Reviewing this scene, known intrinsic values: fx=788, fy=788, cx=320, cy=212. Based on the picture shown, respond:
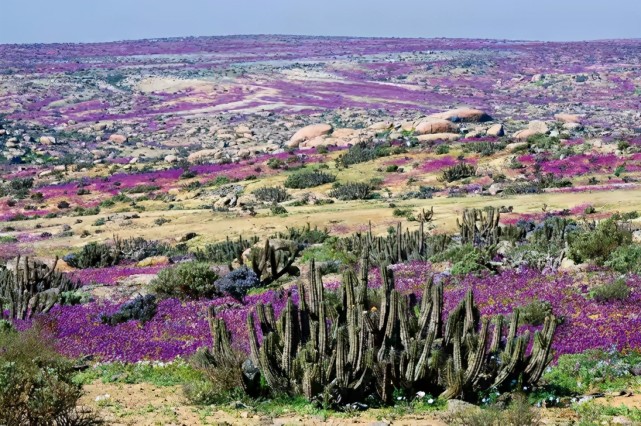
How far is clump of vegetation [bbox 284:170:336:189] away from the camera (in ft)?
133

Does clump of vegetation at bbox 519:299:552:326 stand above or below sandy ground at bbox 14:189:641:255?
above

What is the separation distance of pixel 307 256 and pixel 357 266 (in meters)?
3.20

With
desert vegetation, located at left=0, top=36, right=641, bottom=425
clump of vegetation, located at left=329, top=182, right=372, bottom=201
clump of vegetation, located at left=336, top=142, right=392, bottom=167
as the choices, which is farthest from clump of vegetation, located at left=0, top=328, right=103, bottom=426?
clump of vegetation, located at left=336, top=142, right=392, bottom=167

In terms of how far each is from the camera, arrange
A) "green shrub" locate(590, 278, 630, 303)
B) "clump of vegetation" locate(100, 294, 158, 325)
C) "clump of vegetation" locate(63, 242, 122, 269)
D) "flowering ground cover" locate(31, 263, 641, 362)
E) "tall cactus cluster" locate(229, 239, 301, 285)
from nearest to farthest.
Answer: "flowering ground cover" locate(31, 263, 641, 362) < "green shrub" locate(590, 278, 630, 303) < "clump of vegetation" locate(100, 294, 158, 325) < "tall cactus cluster" locate(229, 239, 301, 285) < "clump of vegetation" locate(63, 242, 122, 269)

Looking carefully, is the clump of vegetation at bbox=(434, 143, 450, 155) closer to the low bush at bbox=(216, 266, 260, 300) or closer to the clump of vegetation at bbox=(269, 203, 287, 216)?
the clump of vegetation at bbox=(269, 203, 287, 216)

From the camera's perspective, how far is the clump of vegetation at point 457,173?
129 ft

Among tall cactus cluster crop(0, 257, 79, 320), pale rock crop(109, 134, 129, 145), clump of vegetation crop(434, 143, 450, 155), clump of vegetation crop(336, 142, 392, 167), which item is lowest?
pale rock crop(109, 134, 129, 145)

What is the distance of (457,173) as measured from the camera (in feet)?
130

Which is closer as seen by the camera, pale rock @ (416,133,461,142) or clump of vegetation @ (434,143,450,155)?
clump of vegetation @ (434,143,450,155)

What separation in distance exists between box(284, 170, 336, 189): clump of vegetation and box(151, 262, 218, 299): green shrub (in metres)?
24.7

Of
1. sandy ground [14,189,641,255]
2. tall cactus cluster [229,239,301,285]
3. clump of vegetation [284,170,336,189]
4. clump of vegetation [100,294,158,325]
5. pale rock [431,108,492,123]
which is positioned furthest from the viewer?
pale rock [431,108,492,123]

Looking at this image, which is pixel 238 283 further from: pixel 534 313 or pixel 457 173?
pixel 457 173

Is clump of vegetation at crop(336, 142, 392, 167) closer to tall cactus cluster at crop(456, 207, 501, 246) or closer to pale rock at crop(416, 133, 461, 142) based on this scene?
pale rock at crop(416, 133, 461, 142)

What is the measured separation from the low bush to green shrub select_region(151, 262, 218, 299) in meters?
0.22
